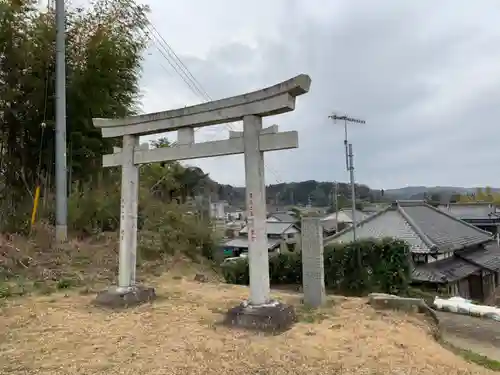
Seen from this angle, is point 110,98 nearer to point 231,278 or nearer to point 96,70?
point 96,70

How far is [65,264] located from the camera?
689cm

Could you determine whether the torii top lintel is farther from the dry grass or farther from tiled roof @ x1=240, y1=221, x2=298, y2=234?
tiled roof @ x1=240, y1=221, x2=298, y2=234

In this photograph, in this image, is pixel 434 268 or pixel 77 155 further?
pixel 434 268

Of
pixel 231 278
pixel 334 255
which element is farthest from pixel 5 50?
pixel 334 255

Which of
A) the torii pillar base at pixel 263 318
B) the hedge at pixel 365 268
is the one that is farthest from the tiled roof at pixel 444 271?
the torii pillar base at pixel 263 318

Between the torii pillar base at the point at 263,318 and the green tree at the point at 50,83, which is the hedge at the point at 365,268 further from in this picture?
the torii pillar base at the point at 263,318

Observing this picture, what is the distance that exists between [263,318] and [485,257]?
15584 mm

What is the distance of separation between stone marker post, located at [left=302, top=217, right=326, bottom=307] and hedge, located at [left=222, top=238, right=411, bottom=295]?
5688 mm

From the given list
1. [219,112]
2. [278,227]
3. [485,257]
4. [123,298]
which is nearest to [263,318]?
[123,298]

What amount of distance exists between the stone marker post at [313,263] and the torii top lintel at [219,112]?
1648mm

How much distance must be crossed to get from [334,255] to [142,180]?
581 cm

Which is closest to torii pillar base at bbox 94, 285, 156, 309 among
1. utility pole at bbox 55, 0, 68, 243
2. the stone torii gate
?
the stone torii gate

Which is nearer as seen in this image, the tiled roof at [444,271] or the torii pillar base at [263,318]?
the torii pillar base at [263,318]

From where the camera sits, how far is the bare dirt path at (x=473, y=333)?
18.0ft
